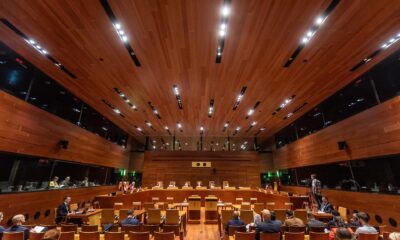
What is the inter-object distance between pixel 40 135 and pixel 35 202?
2.19 m

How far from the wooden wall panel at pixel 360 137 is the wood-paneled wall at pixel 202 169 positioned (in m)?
5.38

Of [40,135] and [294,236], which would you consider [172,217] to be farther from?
[40,135]

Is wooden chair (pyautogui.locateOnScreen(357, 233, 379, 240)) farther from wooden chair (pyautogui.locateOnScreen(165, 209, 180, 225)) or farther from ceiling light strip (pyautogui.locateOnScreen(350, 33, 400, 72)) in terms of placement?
ceiling light strip (pyautogui.locateOnScreen(350, 33, 400, 72))

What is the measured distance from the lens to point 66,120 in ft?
27.8

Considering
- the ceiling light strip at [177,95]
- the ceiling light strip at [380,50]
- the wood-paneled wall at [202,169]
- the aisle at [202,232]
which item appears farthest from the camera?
the wood-paneled wall at [202,169]

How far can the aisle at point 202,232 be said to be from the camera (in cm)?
632

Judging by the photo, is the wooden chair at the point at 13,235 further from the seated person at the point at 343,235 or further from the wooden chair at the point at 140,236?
the seated person at the point at 343,235

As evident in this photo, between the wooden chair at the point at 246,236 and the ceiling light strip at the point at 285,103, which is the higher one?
the ceiling light strip at the point at 285,103

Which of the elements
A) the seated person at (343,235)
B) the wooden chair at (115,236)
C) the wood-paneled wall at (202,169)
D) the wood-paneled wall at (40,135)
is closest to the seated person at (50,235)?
the wooden chair at (115,236)

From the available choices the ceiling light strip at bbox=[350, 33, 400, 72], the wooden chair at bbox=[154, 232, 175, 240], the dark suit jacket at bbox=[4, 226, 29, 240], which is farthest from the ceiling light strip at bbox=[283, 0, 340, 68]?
the dark suit jacket at bbox=[4, 226, 29, 240]

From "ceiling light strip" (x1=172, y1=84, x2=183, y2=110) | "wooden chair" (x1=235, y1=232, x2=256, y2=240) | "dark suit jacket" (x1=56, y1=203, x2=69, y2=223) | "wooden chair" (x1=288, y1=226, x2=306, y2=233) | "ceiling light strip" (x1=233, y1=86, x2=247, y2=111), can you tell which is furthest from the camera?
"ceiling light strip" (x1=233, y1=86, x2=247, y2=111)

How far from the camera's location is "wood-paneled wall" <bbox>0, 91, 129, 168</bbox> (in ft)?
18.4

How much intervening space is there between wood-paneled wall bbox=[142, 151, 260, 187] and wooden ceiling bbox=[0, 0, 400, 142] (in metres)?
7.91

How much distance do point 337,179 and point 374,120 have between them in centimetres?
334
